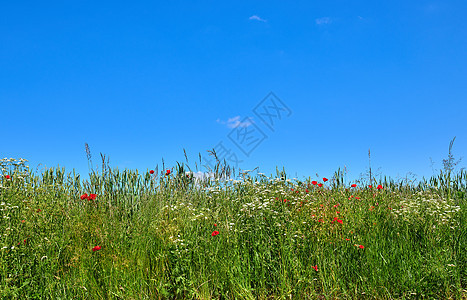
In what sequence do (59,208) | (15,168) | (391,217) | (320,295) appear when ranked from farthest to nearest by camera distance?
(15,168)
(391,217)
(59,208)
(320,295)

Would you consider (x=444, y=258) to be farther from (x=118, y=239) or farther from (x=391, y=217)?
(x=118, y=239)

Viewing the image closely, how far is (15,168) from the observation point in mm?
5887

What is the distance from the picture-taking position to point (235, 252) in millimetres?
3428

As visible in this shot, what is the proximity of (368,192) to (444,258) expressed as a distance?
8.36ft

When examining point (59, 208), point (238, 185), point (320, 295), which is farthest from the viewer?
point (238, 185)

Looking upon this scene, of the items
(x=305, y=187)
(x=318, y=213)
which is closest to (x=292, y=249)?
(x=318, y=213)

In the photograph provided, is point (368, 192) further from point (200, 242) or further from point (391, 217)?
point (200, 242)

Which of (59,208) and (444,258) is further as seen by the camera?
(59,208)

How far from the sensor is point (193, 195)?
5293 mm

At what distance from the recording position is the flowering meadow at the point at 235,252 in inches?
128

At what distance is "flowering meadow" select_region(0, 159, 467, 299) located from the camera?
128 inches

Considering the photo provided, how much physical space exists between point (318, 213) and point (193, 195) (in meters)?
2.16

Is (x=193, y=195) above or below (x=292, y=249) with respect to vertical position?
above

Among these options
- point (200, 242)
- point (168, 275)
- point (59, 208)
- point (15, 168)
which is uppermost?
point (15, 168)
